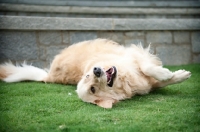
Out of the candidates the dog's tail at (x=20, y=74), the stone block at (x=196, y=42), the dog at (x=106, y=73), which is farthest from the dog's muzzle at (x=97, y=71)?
the stone block at (x=196, y=42)

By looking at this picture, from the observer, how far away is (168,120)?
2777 millimetres

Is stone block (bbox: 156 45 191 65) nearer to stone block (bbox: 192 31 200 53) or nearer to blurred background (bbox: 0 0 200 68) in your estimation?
blurred background (bbox: 0 0 200 68)

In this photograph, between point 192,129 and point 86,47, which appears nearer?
point 192,129

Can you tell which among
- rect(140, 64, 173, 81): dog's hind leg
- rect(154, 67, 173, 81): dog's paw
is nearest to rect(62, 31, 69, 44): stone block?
rect(140, 64, 173, 81): dog's hind leg

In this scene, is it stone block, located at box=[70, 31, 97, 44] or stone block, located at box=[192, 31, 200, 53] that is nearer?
stone block, located at box=[70, 31, 97, 44]

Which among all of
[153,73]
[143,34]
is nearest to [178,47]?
[143,34]

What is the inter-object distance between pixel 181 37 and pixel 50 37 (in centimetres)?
270

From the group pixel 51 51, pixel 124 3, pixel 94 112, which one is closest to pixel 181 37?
pixel 124 3

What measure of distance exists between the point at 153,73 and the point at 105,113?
93 cm

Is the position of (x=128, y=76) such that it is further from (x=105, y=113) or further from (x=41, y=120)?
(x=41, y=120)

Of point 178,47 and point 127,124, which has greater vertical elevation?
point 178,47

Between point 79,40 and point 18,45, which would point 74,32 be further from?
point 18,45

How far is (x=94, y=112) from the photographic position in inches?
125

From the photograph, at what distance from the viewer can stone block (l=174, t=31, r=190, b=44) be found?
6.32 metres
